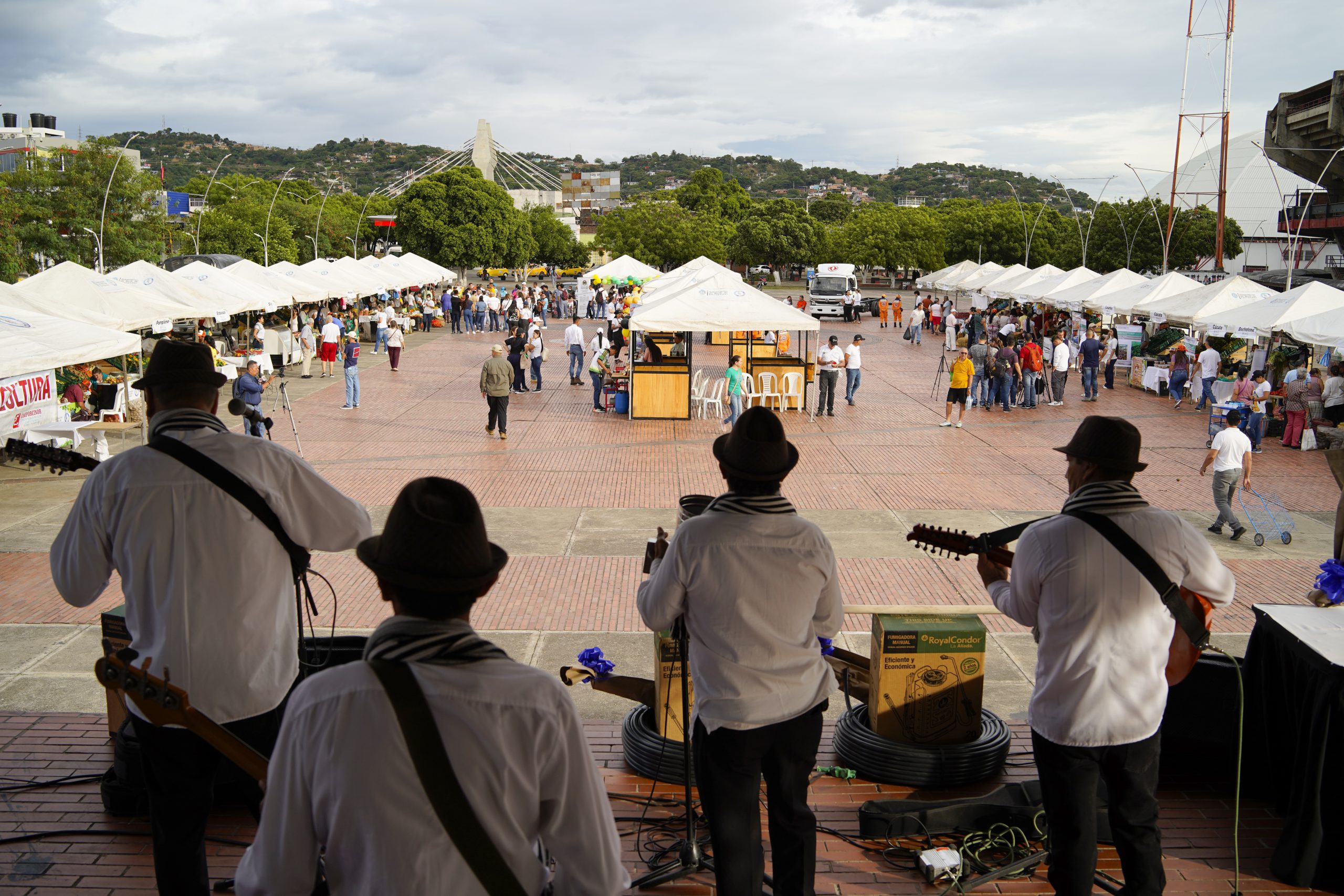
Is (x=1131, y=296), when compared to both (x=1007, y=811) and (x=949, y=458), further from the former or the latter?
(x=1007, y=811)

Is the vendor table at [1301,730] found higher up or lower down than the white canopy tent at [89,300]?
lower down

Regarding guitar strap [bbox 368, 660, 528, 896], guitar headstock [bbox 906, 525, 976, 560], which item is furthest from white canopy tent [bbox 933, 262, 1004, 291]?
guitar strap [bbox 368, 660, 528, 896]

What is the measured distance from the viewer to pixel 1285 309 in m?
19.3

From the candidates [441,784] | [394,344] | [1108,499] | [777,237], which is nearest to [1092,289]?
[394,344]

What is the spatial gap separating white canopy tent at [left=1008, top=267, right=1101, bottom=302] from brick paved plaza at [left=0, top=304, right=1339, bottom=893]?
8325mm

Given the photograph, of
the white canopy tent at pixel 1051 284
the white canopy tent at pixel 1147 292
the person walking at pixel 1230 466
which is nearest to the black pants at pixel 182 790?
the person walking at pixel 1230 466

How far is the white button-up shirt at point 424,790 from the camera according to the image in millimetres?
1924

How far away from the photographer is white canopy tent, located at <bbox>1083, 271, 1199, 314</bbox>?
2525 cm

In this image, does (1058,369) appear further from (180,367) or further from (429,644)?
(429,644)

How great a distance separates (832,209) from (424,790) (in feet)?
381

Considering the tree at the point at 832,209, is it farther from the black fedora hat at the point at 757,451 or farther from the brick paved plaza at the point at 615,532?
the black fedora hat at the point at 757,451

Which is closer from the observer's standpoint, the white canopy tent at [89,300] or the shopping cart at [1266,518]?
the shopping cart at [1266,518]

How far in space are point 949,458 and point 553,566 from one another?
788cm

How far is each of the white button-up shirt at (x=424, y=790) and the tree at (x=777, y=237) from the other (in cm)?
8069
